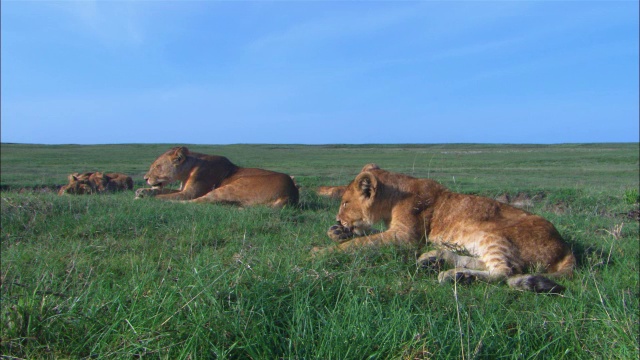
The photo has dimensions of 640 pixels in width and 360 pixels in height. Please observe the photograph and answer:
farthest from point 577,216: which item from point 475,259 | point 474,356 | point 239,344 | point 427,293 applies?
point 239,344

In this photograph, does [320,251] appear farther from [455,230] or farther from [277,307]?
[277,307]

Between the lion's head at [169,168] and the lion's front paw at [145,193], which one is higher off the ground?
the lion's head at [169,168]

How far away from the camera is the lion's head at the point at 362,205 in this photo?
7141 millimetres

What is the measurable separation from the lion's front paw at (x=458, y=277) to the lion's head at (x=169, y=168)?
6665mm

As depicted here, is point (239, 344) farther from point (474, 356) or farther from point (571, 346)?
point (571, 346)

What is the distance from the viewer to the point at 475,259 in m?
6.12

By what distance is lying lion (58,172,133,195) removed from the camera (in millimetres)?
11039

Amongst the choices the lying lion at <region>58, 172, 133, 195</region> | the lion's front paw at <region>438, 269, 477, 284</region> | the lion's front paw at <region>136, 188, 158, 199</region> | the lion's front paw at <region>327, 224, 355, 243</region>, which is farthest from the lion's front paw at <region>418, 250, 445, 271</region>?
the lying lion at <region>58, 172, 133, 195</region>

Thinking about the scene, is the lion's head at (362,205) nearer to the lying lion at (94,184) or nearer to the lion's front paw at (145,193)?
the lion's front paw at (145,193)

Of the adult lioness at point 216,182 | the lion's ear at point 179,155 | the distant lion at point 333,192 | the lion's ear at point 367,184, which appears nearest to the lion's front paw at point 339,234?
the lion's ear at point 367,184

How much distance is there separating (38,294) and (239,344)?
1.43m

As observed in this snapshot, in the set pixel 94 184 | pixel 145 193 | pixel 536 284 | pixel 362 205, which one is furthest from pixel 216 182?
pixel 536 284

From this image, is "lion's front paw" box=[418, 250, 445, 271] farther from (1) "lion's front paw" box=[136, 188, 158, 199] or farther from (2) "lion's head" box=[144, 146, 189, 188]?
(2) "lion's head" box=[144, 146, 189, 188]

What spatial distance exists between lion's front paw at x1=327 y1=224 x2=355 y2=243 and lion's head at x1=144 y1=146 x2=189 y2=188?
4.78m
